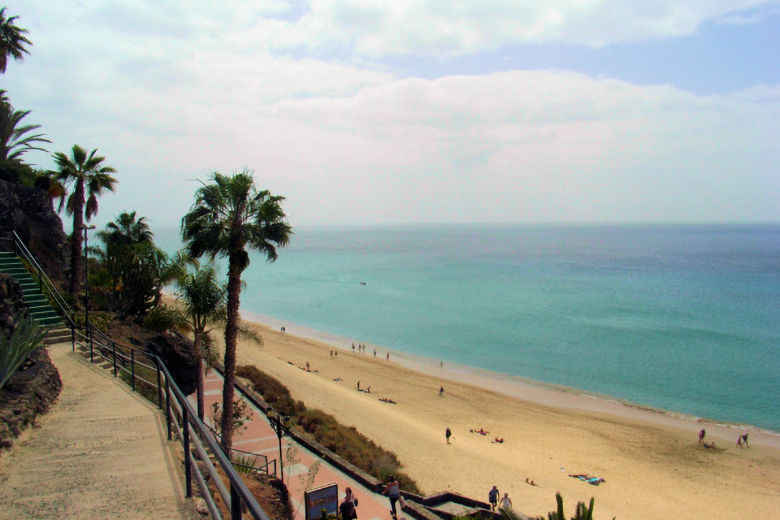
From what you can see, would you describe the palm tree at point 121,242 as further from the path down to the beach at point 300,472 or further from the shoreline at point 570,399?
the shoreline at point 570,399

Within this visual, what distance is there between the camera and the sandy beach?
22.9 metres

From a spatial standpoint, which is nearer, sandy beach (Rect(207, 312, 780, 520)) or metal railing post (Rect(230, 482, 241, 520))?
metal railing post (Rect(230, 482, 241, 520))

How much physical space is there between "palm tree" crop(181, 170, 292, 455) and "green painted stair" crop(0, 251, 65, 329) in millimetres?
4774

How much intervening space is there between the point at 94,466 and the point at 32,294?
14.3 metres

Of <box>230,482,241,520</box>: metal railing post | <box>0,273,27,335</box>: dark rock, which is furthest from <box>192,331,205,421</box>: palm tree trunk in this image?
<box>230,482,241,520</box>: metal railing post

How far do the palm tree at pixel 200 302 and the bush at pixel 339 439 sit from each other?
5.86m

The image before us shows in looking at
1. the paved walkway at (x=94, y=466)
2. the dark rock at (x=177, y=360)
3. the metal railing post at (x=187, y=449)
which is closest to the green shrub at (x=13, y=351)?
the paved walkway at (x=94, y=466)

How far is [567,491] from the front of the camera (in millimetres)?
23078

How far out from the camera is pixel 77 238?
24734 mm

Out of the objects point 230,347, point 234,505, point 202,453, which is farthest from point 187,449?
point 230,347

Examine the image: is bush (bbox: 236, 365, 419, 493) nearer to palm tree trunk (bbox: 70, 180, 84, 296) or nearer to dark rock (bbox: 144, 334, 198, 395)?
dark rock (bbox: 144, 334, 198, 395)

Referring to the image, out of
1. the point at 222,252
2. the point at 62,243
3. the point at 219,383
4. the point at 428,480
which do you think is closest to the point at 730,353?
the point at 428,480

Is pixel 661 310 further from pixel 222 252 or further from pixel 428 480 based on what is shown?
pixel 222 252

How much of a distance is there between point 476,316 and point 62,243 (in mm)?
60320
